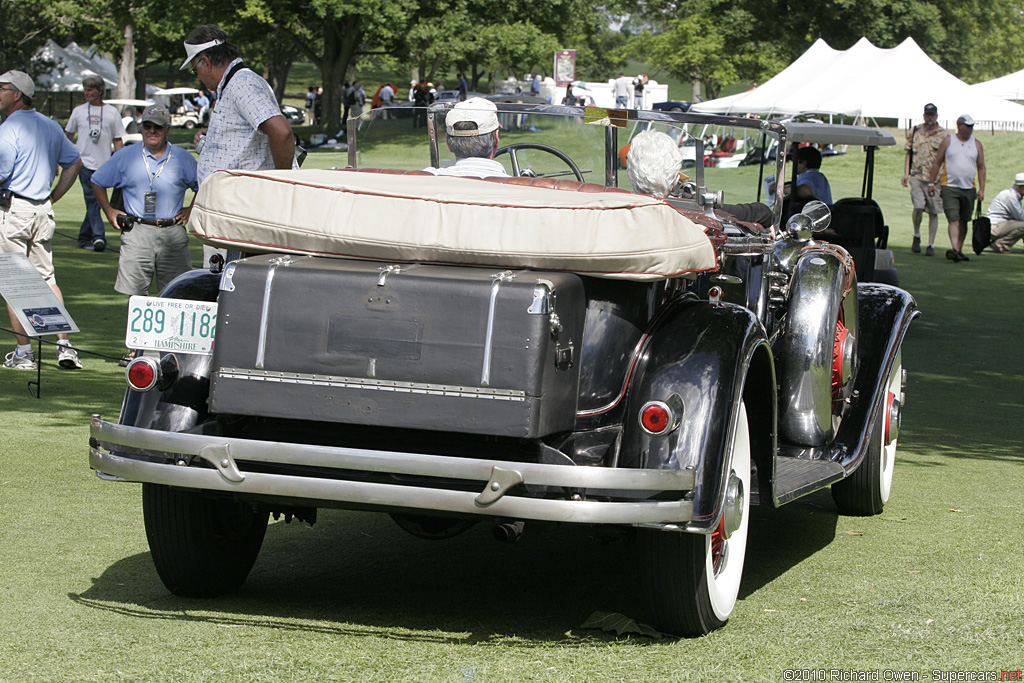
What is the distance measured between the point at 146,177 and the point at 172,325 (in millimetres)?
4959

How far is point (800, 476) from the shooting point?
184 inches

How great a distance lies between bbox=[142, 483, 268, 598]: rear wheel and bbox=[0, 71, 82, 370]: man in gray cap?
4.53 meters

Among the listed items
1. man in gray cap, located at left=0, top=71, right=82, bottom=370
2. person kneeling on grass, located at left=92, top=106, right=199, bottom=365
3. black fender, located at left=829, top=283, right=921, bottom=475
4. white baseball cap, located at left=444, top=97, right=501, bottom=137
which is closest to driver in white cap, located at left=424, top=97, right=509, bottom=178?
white baseball cap, located at left=444, top=97, right=501, bottom=137

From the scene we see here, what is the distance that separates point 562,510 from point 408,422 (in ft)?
1.71

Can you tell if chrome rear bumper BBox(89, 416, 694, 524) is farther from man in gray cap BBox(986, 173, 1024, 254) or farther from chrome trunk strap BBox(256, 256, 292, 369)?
man in gray cap BBox(986, 173, 1024, 254)

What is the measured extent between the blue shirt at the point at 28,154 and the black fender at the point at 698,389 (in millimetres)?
5909

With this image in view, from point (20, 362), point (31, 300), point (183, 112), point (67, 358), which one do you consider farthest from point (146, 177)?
point (183, 112)

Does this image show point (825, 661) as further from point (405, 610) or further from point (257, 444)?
point (257, 444)

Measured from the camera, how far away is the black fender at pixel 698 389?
3.69 m

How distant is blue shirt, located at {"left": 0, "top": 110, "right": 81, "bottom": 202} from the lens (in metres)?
8.41

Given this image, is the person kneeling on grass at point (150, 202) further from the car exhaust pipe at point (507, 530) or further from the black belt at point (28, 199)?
the car exhaust pipe at point (507, 530)

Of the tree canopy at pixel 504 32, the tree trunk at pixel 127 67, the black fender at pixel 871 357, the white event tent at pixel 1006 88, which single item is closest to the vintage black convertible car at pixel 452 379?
the black fender at pixel 871 357

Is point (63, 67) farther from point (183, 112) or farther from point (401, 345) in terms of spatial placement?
point (401, 345)

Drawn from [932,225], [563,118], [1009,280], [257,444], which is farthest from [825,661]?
[932,225]
